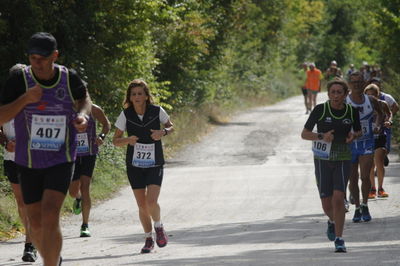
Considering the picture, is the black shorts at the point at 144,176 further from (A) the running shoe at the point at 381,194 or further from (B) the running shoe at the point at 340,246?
(A) the running shoe at the point at 381,194

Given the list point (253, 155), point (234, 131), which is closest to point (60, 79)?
point (253, 155)

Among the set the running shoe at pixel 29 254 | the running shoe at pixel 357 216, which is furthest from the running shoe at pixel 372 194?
the running shoe at pixel 29 254

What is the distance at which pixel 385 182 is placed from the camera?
18.8 metres

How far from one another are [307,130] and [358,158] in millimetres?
3009

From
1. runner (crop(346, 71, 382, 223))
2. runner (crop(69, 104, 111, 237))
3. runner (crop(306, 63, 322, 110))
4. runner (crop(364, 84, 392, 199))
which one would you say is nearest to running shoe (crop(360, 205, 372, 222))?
runner (crop(346, 71, 382, 223))

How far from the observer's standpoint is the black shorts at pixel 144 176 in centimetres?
1091

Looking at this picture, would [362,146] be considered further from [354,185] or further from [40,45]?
[40,45]

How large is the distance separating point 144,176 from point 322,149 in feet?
6.49

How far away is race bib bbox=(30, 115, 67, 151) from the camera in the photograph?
7.61 m

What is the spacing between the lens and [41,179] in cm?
769

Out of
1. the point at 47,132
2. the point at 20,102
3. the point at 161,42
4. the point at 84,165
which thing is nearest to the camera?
the point at 20,102

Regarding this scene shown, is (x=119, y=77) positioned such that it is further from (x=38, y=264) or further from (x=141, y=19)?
(x=38, y=264)

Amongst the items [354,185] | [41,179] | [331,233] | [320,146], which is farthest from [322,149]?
[41,179]

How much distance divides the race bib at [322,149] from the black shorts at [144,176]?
1753mm
